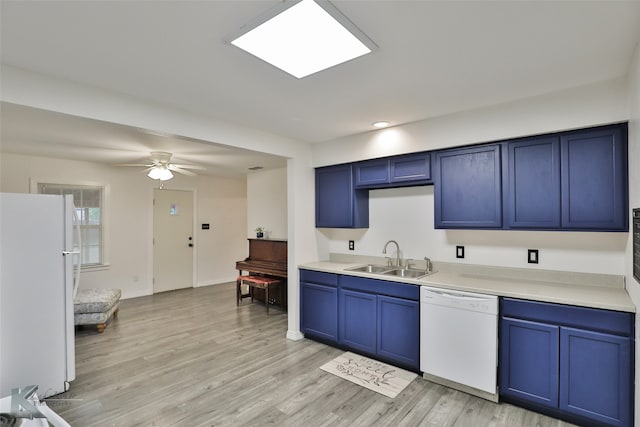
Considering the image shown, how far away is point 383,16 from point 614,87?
1.92 metres

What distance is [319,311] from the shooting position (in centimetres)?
378

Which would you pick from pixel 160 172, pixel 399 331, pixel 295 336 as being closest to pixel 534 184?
pixel 399 331

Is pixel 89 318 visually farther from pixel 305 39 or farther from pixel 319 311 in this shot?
pixel 305 39

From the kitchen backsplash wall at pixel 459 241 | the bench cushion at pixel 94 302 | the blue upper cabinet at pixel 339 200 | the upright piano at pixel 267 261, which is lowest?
the bench cushion at pixel 94 302

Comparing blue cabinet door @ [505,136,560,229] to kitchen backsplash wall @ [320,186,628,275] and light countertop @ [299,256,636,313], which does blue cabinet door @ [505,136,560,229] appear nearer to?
kitchen backsplash wall @ [320,186,628,275]

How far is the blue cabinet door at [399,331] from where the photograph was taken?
299cm

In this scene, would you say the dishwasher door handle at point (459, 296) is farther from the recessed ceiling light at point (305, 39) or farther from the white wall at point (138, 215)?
the white wall at point (138, 215)

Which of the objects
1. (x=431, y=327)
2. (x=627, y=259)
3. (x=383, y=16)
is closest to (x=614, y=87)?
(x=627, y=259)

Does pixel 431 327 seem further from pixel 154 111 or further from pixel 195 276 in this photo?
pixel 195 276

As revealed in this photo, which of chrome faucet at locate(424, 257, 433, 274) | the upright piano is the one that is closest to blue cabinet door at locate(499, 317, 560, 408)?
chrome faucet at locate(424, 257, 433, 274)

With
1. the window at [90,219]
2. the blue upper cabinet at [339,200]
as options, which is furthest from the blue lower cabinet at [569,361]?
the window at [90,219]

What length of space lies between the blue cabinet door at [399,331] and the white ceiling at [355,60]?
1797mm

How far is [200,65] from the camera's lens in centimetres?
209

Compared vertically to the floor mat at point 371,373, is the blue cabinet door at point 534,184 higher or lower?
higher
